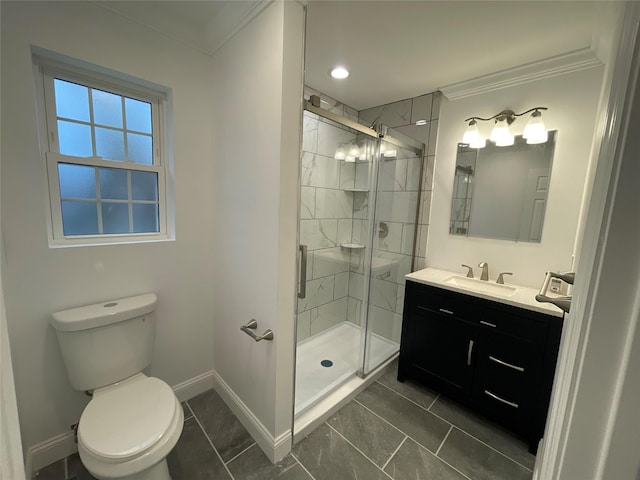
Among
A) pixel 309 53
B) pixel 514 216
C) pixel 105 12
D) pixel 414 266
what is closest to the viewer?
pixel 105 12

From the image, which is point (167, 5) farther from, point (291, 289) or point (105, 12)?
point (291, 289)

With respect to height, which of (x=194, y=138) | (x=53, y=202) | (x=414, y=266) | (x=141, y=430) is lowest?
(x=141, y=430)

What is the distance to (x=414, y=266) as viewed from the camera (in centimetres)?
244

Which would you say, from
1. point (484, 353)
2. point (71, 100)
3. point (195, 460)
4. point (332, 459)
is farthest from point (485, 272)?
point (71, 100)

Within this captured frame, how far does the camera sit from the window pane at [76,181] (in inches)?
54.7

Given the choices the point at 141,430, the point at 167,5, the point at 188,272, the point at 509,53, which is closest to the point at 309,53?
the point at 167,5

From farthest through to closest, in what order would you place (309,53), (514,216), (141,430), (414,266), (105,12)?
(414,266), (514,216), (309,53), (105,12), (141,430)

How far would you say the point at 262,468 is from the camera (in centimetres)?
140

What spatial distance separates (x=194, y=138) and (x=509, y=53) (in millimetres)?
2030

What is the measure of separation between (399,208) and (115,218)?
210cm

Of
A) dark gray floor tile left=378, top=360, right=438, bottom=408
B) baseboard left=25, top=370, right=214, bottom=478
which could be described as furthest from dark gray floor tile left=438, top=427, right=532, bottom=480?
baseboard left=25, top=370, right=214, bottom=478

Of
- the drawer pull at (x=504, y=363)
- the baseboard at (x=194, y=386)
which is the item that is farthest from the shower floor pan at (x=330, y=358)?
the drawer pull at (x=504, y=363)

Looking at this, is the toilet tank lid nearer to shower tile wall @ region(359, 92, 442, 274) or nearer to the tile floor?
the tile floor

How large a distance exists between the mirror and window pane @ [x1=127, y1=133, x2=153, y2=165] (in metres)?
2.24
